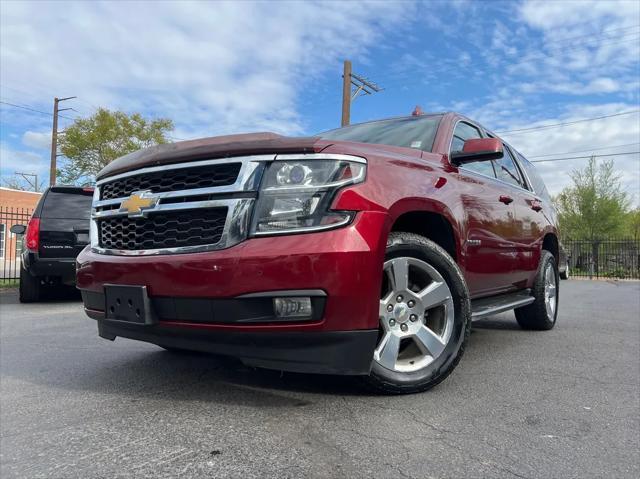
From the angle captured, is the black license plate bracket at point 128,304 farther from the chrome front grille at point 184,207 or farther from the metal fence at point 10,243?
the metal fence at point 10,243

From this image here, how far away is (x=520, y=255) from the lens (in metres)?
4.39

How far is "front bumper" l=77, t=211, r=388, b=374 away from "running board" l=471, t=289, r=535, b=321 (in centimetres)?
115

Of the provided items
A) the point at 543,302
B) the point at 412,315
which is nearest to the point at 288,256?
the point at 412,315

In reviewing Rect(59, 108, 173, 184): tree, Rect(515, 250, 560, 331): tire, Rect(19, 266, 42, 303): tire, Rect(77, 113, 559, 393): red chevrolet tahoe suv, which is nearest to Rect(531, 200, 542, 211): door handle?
Rect(515, 250, 560, 331): tire

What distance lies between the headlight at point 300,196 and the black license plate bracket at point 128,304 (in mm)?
698

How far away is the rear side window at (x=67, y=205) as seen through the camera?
7004 mm

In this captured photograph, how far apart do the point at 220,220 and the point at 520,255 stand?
304 cm

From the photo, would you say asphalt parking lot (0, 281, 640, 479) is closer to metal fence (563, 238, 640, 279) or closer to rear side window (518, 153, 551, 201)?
rear side window (518, 153, 551, 201)

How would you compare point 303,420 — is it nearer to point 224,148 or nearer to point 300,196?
point 300,196

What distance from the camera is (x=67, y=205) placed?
710cm

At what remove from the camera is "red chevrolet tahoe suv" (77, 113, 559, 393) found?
7.38 feet

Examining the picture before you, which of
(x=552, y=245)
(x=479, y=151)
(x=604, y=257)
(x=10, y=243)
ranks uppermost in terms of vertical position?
(x=479, y=151)

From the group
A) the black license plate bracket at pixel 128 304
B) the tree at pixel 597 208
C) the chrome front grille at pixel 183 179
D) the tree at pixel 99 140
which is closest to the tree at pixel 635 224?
the tree at pixel 597 208

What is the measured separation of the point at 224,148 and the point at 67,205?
5609 mm
